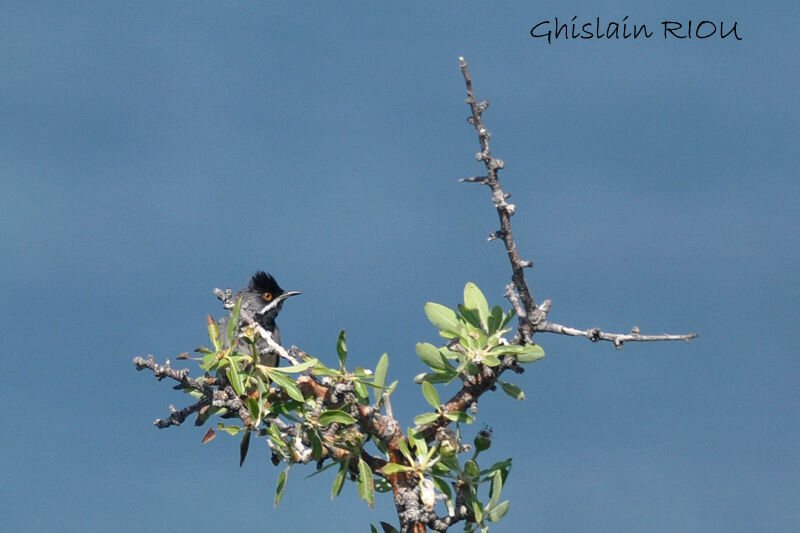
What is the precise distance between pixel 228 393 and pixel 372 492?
1.31m

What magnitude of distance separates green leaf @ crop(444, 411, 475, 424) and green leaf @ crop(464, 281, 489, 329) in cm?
65

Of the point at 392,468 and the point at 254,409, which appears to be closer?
the point at 392,468

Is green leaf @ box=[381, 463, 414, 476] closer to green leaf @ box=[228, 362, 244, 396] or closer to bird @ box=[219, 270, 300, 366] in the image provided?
green leaf @ box=[228, 362, 244, 396]

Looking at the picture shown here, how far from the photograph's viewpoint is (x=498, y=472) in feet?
A: 22.2

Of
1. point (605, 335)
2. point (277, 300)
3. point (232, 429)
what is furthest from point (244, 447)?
point (277, 300)

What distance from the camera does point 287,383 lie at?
6.66 m

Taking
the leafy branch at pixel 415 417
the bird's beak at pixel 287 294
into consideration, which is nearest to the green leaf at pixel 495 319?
the leafy branch at pixel 415 417

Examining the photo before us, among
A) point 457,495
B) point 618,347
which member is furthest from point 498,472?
point 618,347

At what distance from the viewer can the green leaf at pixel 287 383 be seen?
261 inches

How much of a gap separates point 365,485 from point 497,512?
98cm

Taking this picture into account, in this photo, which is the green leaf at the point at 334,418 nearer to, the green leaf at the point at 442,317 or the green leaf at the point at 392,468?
the green leaf at the point at 392,468

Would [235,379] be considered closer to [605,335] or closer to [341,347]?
[341,347]

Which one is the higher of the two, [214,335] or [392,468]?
[214,335]

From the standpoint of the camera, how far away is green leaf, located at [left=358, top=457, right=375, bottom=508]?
21.6ft
